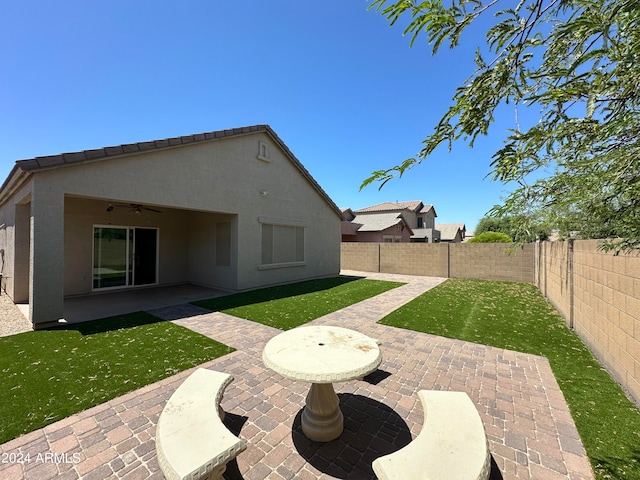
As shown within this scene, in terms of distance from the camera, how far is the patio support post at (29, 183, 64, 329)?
5754 mm

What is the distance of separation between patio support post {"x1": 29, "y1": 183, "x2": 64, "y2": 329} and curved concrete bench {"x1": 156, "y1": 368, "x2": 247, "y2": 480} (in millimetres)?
5878

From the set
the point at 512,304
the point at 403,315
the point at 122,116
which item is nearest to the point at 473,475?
the point at 403,315

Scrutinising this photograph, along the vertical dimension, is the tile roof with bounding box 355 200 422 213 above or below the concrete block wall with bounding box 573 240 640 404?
above

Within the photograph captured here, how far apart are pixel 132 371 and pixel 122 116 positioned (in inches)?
396

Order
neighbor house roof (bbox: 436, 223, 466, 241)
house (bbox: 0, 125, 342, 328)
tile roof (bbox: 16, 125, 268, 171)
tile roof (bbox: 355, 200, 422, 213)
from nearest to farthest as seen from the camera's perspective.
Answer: tile roof (bbox: 16, 125, 268, 171) → house (bbox: 0, 125, 342, 328) → tile roof (bbox: 355, 200, 422, 213) → neighbor house roof (bbox: 436, 223, 466, 241)

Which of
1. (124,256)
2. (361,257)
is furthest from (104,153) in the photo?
(361,257)

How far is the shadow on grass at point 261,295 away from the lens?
27.3 ft

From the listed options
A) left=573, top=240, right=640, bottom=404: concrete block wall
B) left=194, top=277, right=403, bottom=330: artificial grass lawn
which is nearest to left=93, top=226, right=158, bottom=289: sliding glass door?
left=194, top=277, right=403, bottom=330: artificial grass lawn

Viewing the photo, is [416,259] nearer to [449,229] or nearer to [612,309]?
[612,309]

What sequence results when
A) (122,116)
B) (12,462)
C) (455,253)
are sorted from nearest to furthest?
(12,462)
(122,116)
(455,253)

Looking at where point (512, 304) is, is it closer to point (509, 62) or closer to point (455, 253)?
point (455, 253)

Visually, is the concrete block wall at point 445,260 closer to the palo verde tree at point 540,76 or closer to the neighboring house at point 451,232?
the palo verde tree at point 540,76

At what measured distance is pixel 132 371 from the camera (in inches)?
160

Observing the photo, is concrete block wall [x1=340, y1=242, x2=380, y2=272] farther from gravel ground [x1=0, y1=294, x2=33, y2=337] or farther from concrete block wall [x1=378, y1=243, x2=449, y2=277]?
gravel ground [x1=0, y1=294, x2=33, y2=337]
